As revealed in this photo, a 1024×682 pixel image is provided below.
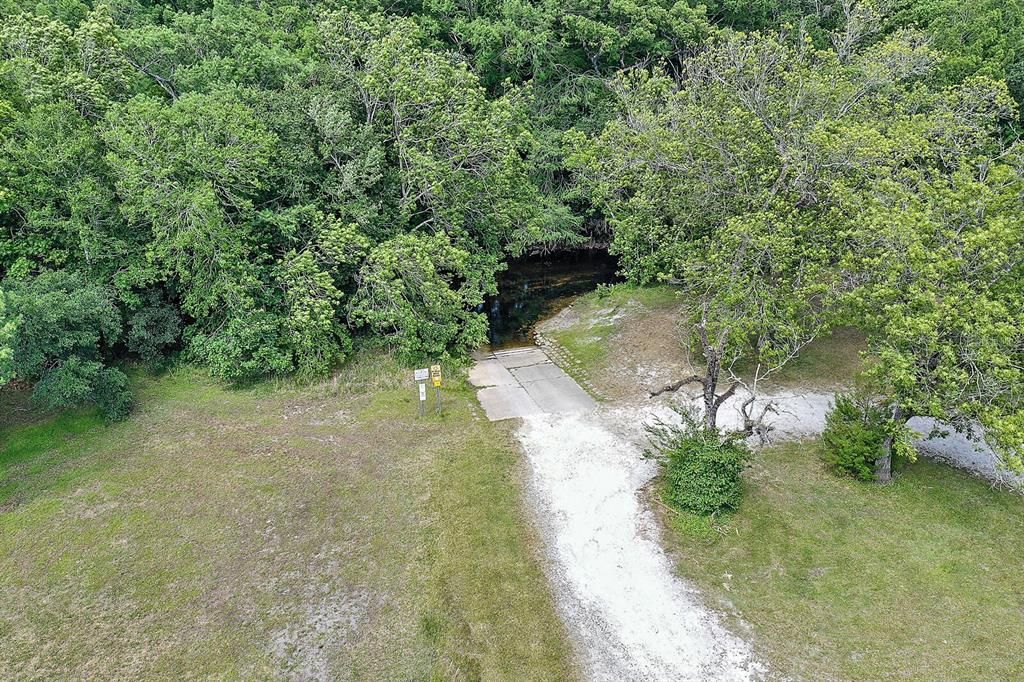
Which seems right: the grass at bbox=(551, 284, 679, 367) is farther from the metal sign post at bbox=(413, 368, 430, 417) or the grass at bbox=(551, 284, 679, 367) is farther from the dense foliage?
the dense foliage

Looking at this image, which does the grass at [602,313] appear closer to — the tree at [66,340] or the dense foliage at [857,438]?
the dense foliage at [857,438]

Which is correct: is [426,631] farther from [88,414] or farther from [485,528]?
[88,414]

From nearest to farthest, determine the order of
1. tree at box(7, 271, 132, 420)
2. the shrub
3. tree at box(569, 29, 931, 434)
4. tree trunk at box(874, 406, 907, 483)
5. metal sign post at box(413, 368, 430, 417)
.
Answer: the shrub → tree trunk at box(874, 406, 907, 483) → tree at box(569, 29, 931, 434) → tree at box(7, 271, 132, 420) → metal sign post at box(413, 368, 430, 417)

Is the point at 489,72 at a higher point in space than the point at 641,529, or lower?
higher

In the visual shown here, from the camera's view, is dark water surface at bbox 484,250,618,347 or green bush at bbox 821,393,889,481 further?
dark water surface at bbox 484,250,618,347

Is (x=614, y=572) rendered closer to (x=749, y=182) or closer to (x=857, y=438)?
(x=857, y=438)

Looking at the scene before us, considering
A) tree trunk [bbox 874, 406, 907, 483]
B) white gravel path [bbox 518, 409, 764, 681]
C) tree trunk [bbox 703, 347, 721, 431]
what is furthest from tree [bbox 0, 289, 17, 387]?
tree trunk [bbox 874, 406, 907, 483]

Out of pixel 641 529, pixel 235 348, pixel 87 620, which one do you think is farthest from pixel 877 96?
pixel 87 620

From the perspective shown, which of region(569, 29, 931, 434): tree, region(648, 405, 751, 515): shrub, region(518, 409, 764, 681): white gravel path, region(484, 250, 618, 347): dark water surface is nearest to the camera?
region(518, 409, 764, 681): white gravel path
